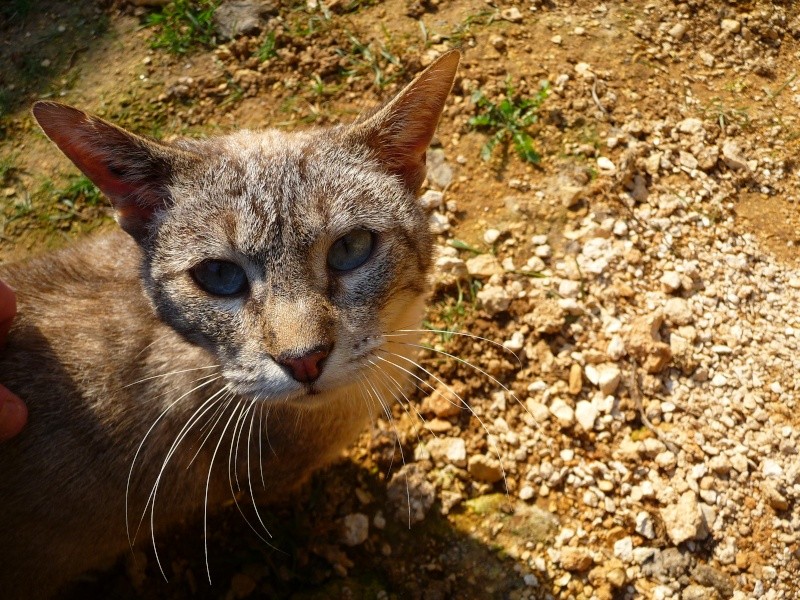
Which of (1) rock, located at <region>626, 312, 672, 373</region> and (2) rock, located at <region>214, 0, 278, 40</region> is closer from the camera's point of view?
(1) rock, located at <region>626, 312, 672, 373</region>

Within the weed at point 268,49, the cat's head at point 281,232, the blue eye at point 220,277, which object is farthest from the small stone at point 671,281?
the weed at point 268,49

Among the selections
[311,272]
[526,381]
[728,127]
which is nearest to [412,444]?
[526,381]

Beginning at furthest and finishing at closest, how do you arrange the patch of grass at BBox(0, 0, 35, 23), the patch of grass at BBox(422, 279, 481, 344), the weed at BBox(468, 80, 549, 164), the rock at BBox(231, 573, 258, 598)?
the patch of grass at BBox(0, 0, 35, 23) < the weed at BBox(468, 80, 549, 164) < the patch of grass at BBox(422, 279, 481, 344) < the rock at BBox(231, 573, 258, 598)

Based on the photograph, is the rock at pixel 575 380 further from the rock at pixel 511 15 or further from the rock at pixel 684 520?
the rock at pixel 511 15

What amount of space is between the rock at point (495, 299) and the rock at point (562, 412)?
23.3 inches

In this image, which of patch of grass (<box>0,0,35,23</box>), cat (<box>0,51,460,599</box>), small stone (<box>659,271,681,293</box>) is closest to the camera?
cat (<box>0,51,460,599</box>)

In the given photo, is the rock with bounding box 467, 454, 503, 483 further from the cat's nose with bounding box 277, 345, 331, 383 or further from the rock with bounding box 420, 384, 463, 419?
the cat's nose with bounding box 277, 345, 331, 383

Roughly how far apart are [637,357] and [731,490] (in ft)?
2.52

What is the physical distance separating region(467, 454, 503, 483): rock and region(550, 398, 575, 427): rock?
0.40 m

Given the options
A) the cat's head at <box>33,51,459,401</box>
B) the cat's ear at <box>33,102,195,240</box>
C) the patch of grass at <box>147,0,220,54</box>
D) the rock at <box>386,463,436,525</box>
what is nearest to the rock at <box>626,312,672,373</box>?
the rock at <box>386,463,436,525</box>

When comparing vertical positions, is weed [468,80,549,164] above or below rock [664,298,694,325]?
above

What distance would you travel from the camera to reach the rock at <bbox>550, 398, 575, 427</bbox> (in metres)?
3.48

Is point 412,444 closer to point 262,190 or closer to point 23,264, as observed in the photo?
point 262,190

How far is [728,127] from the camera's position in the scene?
13.7ft
